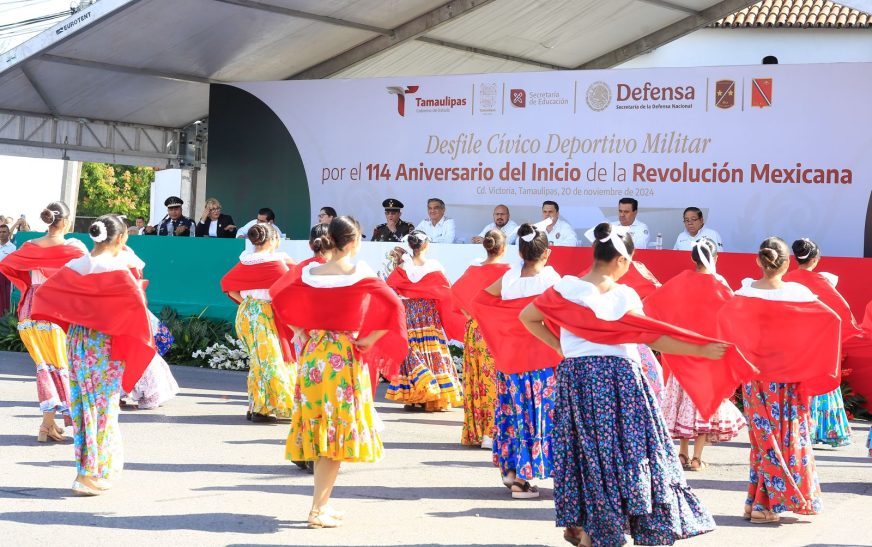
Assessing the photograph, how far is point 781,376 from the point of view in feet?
22.6

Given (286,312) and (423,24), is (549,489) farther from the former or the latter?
(423,24)

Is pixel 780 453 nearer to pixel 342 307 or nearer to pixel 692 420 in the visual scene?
pixel 692 420

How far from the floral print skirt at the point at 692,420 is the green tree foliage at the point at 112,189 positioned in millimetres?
54105

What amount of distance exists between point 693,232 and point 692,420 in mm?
6232

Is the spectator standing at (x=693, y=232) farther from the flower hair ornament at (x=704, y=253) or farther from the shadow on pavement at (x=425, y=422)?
the flower hair ornament at (x=704, y=253)

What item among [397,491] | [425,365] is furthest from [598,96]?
[397,491]

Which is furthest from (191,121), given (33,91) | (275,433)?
(275,433)

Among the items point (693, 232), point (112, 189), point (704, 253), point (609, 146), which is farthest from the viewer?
point (112, 189)

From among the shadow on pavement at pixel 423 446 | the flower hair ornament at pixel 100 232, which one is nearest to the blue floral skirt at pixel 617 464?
the flower hair ornament at pixel 100 232

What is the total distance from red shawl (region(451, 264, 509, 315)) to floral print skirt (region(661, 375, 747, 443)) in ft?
5.11

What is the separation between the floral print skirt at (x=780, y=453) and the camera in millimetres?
6773

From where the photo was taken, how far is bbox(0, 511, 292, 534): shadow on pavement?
641 cm

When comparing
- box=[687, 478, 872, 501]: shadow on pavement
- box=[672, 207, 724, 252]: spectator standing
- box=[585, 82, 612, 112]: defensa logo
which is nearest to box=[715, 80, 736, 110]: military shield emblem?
box=[585, 82, 612, 112]: defensa logo

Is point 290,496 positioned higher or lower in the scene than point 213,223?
lower
